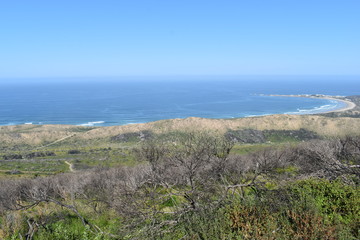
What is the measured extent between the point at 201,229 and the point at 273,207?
186cm

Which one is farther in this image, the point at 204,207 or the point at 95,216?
the point at 95,216

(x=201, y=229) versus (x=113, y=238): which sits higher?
(x=201, y=229)

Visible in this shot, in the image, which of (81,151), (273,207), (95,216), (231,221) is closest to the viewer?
(231,221)

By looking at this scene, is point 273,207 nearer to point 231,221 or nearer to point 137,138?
point 231,221

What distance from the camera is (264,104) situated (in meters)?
168

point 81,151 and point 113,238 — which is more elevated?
point 113,238

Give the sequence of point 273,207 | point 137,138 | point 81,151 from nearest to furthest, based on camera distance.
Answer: point 273,207, point 81,151, point 137,138

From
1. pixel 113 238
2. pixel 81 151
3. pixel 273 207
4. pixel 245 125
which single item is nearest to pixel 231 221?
pixel 273 207

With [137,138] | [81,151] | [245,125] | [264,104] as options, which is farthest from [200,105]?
[81,151]

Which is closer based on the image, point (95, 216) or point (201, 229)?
point (201, 229)

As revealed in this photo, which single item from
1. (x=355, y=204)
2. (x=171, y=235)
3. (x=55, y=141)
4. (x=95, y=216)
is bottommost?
(x=55, y=141)

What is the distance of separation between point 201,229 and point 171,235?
72cm

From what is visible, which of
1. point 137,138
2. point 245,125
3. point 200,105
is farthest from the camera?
point 200,105

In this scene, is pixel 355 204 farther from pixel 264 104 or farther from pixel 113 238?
pixel 264 104
